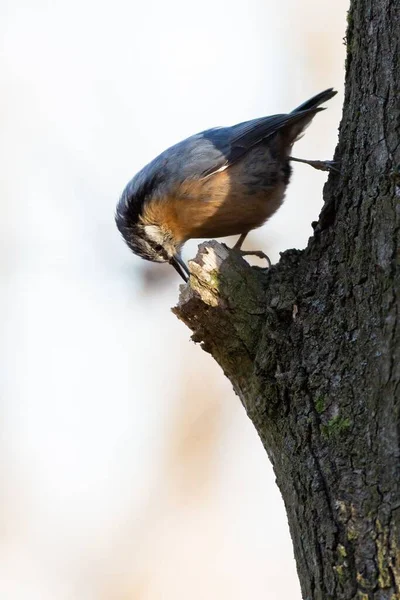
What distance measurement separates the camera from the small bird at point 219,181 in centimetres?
395

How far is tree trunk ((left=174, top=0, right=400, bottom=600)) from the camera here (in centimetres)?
174

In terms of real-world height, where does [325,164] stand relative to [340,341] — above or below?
above

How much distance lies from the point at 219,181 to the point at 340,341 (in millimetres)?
2113

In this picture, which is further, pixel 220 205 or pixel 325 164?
pixel 220 205

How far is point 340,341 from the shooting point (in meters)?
2.01

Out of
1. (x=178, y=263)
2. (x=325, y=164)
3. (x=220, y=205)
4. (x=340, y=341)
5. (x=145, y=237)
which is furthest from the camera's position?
(x=178, y=263)

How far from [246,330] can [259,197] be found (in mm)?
1687

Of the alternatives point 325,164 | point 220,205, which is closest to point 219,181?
point 220,205

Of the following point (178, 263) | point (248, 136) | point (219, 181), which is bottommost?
point (178, 263)

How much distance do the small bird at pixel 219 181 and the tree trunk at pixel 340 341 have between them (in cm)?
137

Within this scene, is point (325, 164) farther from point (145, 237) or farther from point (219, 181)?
point (145, 237)

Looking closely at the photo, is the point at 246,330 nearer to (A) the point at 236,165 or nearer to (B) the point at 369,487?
(B) the point at 369,487

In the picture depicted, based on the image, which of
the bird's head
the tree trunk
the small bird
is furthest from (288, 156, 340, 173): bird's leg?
the bird's head

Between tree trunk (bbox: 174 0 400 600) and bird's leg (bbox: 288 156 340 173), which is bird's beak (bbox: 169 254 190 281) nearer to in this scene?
bird's leg (bbox: 288 156 340 173)
